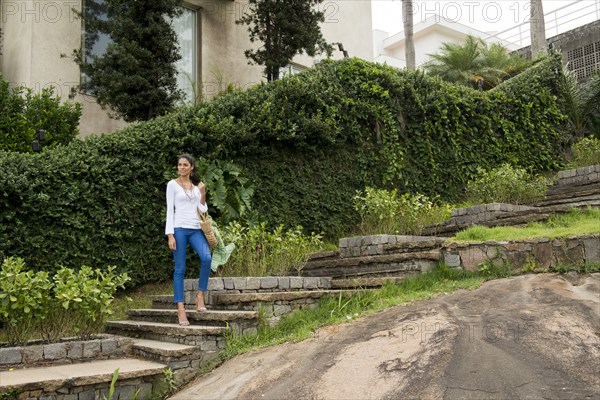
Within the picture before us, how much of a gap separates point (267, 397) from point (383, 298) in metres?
2.47

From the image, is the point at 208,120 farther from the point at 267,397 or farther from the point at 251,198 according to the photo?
the point at 267,397

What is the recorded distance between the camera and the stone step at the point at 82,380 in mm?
4777

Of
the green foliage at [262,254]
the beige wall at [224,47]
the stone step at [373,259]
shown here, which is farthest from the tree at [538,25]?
the green foliage at [262,254]

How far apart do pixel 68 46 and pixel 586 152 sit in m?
12.1

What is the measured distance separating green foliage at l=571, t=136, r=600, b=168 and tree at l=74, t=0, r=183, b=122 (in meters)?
9.54

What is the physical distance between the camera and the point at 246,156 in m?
9.99

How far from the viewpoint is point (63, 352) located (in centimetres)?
575

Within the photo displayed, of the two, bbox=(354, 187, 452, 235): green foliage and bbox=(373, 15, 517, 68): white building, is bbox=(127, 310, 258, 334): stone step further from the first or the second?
bbox=(373, 15, 517, 68): white building

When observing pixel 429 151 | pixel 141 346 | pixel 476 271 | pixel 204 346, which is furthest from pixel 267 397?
pixel 429 151

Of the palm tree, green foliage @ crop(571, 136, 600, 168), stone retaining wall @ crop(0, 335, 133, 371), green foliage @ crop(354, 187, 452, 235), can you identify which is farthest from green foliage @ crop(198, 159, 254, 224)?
the palm tree

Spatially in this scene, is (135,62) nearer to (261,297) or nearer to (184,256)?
(184,256)

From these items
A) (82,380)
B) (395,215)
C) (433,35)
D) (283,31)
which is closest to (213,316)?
(82,380)

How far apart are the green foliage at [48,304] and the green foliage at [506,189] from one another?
25.4ft

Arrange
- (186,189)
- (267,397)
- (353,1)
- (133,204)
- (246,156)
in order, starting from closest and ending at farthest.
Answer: (267,397), (186,189), (133,204), (246,156), (353,1)
